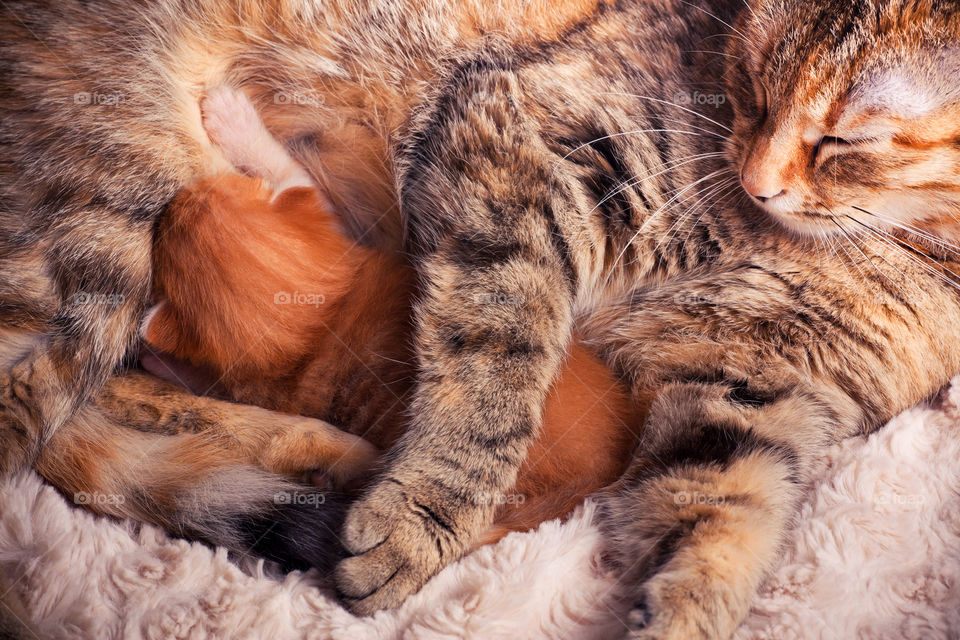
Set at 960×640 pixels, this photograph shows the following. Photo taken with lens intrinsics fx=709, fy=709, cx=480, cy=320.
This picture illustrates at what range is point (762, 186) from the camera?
0.99 meters

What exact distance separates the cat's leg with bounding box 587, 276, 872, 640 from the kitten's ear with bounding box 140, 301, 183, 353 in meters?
0.72

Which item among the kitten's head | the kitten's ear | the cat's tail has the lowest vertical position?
the cat's tail

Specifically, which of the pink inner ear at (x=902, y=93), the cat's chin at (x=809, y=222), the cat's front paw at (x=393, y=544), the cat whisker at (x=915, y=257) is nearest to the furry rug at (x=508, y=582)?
the cat's front paw at (x=393, y=544)

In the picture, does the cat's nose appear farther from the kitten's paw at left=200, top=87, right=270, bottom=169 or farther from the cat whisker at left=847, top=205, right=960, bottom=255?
the kitten's paw at left=200, top=87, right=270, bottom=169

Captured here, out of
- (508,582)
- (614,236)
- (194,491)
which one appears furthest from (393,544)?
(614,236)

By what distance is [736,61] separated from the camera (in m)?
1.13

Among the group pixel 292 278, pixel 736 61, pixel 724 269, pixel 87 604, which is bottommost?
pixel 87 604

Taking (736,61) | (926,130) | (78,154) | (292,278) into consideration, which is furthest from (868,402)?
(78,154)

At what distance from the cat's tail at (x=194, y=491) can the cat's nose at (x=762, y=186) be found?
748 mm

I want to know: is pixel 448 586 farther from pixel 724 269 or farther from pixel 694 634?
pixel 724 269

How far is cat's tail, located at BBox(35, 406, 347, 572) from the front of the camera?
101 centimetres

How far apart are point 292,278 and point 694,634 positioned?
782mm

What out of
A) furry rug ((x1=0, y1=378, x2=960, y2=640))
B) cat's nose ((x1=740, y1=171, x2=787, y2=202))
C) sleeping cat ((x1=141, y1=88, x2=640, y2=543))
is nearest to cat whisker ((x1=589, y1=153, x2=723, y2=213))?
cat's nose ((x1=740, y1=171, x2=787, y2=202))

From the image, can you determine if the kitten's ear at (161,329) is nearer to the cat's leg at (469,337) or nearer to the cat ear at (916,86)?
the cat's leg at (469,337)
